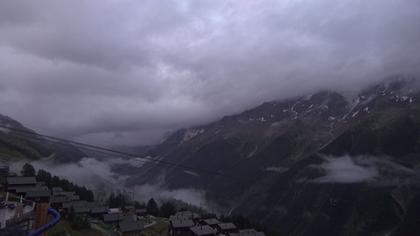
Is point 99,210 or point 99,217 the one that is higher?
point 99,210

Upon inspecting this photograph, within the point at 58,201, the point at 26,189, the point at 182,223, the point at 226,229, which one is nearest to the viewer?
the point at 26,189

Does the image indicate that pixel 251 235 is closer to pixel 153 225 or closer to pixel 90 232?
pixel 153 225

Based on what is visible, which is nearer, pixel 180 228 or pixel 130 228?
pixel 130 228

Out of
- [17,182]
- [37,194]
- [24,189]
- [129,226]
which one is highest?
[17,182]

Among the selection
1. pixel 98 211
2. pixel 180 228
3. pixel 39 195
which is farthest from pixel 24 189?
pixel 180 228

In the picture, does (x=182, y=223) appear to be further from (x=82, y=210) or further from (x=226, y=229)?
(x=82, y=210)

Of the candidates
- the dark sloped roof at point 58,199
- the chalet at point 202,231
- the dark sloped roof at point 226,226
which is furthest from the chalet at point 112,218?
the dark sloped roof at point 226,226

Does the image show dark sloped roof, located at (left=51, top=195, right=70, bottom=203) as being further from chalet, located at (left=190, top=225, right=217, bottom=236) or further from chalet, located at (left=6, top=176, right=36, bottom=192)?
chalet, located at (left=190, top=225, right=217, bottom=236)

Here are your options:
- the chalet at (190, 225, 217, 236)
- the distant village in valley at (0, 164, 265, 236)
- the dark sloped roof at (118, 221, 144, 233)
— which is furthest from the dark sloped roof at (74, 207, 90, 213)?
the chalet at (190, 225, 217, 236)
